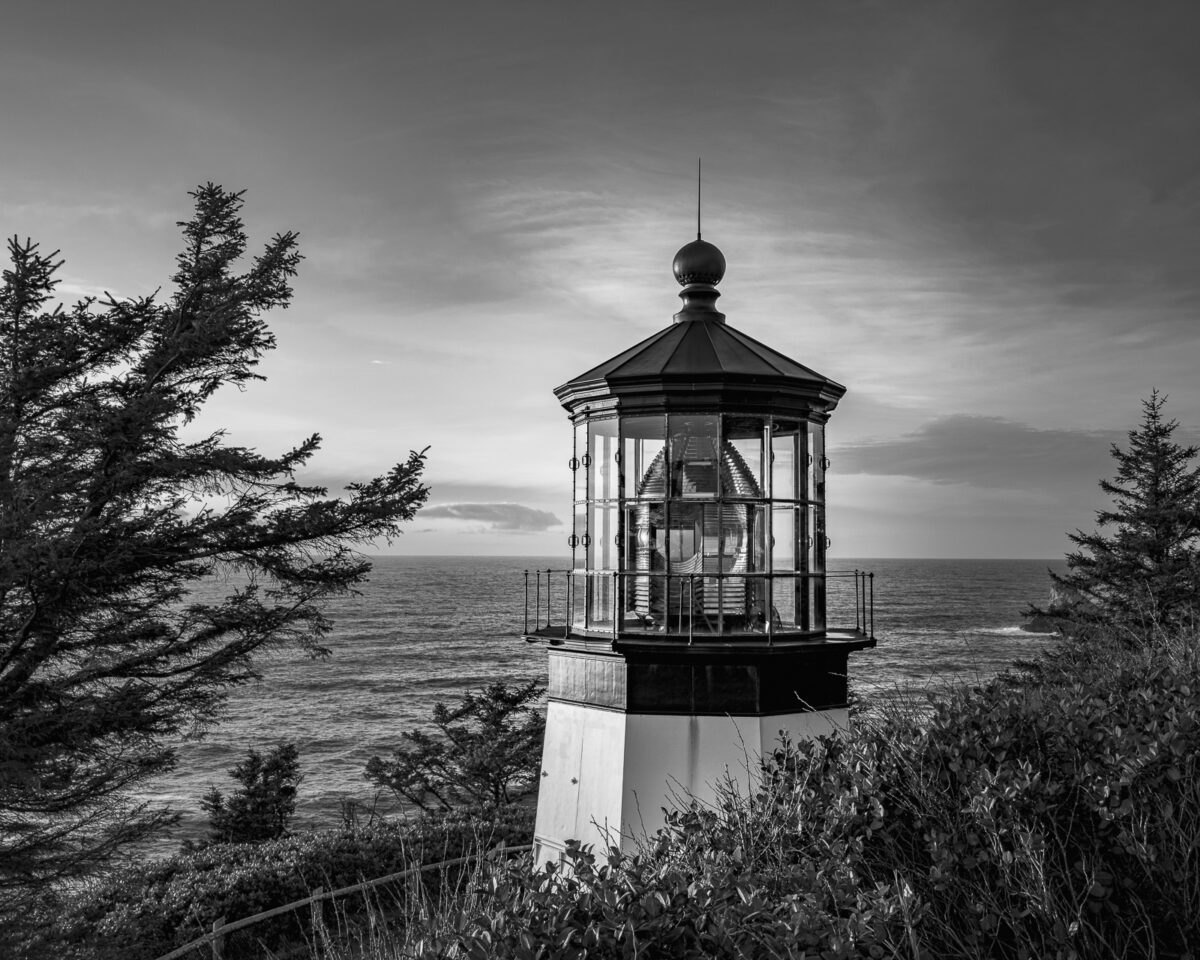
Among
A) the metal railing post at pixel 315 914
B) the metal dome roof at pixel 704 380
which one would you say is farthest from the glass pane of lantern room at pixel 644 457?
the metal railing post at pixel 315 914

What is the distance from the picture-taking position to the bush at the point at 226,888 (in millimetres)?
10914

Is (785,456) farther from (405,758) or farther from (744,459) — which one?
(405,758)

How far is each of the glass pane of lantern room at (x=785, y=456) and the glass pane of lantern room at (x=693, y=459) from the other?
0.52 meters

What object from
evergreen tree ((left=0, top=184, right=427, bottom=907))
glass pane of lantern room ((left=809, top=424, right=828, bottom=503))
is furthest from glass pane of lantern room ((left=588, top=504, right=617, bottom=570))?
evergreen tree ((left=0, top=184, right=427, bottom=907))

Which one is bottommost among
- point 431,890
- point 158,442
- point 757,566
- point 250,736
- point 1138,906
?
point 250,736

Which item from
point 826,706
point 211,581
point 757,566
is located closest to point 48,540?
point 757,566

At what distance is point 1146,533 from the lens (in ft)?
66.8

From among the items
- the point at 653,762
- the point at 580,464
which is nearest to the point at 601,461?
the point at 580,464

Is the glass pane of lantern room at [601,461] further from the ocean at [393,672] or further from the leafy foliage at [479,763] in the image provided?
the leafy foliage at [479,763]

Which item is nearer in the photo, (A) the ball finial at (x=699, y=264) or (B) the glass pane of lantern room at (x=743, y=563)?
(B) the glass pane of lantern room at (x=743, y=563)

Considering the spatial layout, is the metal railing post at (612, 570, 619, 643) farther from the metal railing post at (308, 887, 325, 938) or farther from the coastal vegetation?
the metal railing post at (308, 887, 325, 938)

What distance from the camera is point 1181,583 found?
1873 centimetres

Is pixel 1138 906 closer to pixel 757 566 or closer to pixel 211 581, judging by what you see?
pixel 757 566

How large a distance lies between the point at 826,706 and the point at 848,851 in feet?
12.5
